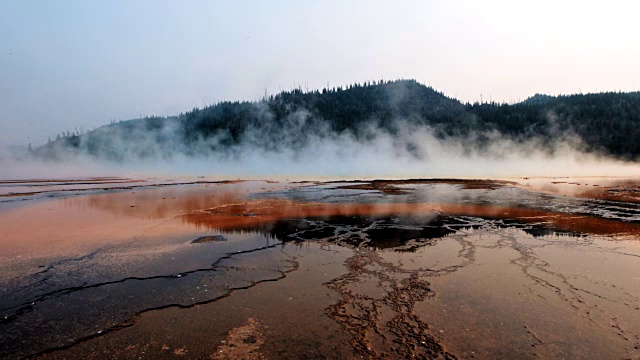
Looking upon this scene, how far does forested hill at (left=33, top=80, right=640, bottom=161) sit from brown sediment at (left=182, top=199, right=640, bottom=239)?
8674 centimetres

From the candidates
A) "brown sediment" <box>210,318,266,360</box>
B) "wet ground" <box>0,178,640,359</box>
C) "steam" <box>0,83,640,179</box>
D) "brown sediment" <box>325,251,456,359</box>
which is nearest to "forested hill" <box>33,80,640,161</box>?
"steam" <box>0,83,640,179</box>

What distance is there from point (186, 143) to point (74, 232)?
111179mm

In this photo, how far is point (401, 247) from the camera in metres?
9.31

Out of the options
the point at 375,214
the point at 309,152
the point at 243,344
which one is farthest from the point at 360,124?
the point at 243,344

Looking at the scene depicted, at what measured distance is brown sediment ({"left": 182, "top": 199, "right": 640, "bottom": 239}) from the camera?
12.2m

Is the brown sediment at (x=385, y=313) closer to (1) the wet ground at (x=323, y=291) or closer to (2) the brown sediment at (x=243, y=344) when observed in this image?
(1) the wet ground at (x=323, y=291)

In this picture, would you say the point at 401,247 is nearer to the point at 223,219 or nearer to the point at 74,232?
the point at 223,219

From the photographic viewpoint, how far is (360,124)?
114 m

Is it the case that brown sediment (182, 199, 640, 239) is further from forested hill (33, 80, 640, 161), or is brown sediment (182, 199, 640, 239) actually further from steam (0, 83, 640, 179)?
forested hill (33, 80, 640, 161)

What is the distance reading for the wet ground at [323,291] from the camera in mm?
4520

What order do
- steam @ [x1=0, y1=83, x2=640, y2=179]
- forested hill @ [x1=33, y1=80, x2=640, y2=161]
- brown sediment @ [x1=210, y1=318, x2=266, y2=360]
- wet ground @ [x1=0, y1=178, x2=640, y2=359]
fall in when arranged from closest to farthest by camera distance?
brown sediment @ [x1=210, y1=318, x2=266, y2=360], wet ground @ [x1=0, y1=178, x2=640, y2=359], steam @ [x1=0, y1=83, x2=640, y2=179], forested hill @ [x1=33, y1=80, x2=640, y2=161]

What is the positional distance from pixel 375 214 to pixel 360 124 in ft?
331

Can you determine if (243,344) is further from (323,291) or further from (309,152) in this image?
(309,152)

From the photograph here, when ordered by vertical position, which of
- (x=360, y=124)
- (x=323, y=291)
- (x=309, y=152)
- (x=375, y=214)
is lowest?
(x=375, y=214)
